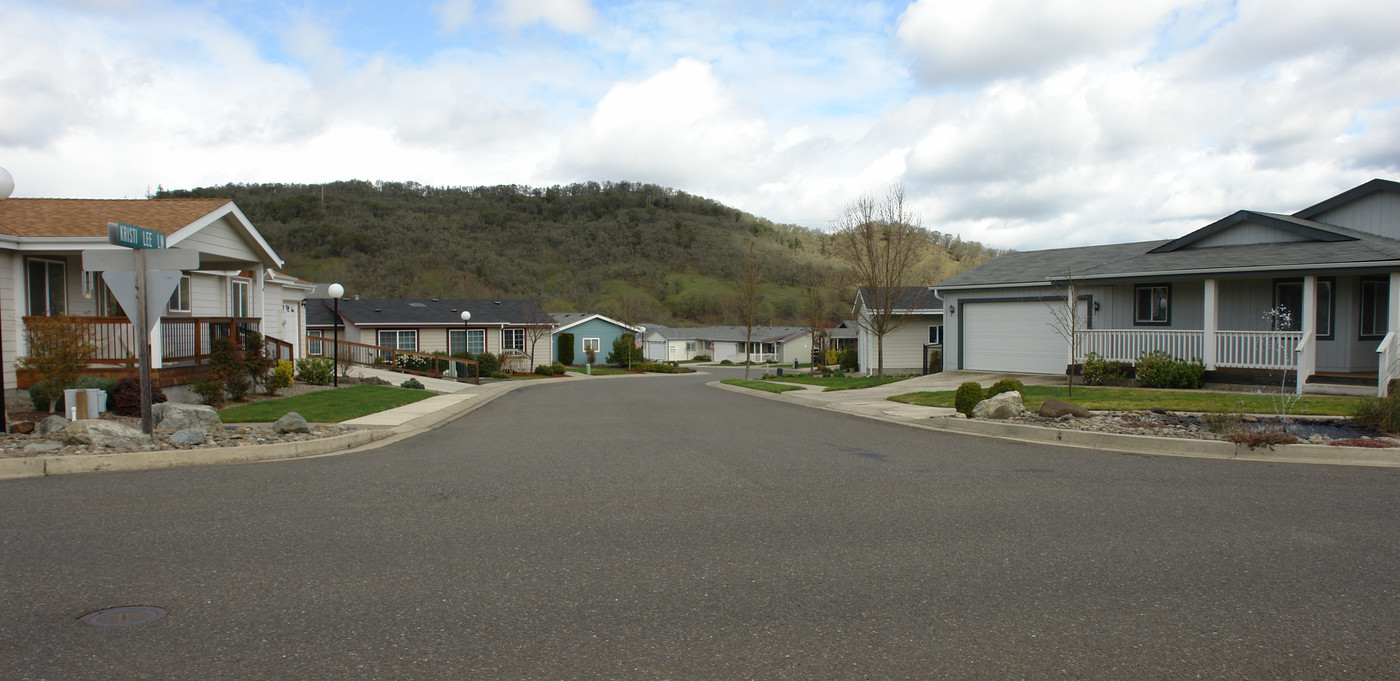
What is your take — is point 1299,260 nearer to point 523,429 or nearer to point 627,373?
point 523,429

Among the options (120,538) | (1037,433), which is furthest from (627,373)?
(120,538)

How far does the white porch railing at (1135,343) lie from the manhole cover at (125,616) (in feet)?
67.1

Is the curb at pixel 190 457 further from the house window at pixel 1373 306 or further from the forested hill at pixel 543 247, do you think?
the forested hill at pixel 543 247

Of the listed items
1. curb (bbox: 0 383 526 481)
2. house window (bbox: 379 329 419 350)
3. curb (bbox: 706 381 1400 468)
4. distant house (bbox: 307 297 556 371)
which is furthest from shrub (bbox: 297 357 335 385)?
house window (bbox: 379 329 419 350)

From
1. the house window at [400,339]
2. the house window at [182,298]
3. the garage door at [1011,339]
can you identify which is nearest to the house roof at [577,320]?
the house window at [400,339]

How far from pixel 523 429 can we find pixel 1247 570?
12034 mm

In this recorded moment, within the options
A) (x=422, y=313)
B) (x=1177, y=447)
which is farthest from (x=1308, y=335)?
(x=422, y=313)

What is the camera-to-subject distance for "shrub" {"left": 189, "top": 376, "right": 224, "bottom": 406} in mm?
16453

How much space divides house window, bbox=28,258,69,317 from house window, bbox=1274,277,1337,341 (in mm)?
26402

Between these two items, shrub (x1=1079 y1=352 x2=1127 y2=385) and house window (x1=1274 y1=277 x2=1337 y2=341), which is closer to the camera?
house window (x1=1274 y1=277 x2=1337 y2=341)

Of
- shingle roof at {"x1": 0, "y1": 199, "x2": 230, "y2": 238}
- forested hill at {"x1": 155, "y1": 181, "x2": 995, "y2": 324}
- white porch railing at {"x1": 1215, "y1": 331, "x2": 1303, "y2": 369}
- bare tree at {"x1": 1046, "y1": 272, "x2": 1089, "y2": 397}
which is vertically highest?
forested hill at {"x1": 155, "y1": 181, "x2": 995, "y2": 324}

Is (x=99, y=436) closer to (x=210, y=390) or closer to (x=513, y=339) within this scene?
(x=210, y=390)

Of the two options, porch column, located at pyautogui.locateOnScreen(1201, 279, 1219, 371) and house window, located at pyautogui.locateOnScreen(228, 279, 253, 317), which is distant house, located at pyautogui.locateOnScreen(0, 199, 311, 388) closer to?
house window, located at pyautogui.locateOnScreen(228, 279, 253, 317)

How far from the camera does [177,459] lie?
10.3 m
